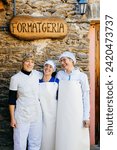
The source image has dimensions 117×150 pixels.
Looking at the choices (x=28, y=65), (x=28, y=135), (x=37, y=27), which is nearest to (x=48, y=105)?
(x=28, y=135)

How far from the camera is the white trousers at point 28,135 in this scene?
15.8 feet

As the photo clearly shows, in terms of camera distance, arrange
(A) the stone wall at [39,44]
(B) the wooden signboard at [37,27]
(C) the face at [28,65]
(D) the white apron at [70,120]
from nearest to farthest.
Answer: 1. (C) the face at [28,65]
2. (D) the white apron at [70,120]
3. (B) the wooden signboard at [37,27]
4. (A) the stone wall at [39,44]

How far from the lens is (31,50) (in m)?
5.84

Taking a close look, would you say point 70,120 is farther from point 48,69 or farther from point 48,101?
point 48,69

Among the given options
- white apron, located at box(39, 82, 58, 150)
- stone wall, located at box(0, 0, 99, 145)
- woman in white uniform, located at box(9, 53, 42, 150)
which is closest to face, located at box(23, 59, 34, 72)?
woman in white uniform, located at box(9, 53, 42, 150)

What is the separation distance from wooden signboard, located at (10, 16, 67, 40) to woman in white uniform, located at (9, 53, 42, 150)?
3.10ft

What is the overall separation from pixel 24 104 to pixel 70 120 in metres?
0.71

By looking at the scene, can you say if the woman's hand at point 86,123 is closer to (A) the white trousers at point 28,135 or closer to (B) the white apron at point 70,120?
(B) the white apron at point 70,120

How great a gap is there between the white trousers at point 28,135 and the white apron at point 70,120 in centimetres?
28

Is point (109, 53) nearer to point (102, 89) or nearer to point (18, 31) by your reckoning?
point (102, 89)

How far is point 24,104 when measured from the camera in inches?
190

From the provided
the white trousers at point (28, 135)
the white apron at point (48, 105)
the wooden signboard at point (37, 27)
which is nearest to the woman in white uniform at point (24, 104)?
the white trousers at point (28, 135)

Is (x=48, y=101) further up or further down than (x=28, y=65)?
further down

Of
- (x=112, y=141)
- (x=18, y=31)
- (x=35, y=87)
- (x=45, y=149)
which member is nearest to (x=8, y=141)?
(x=45, y=149)
